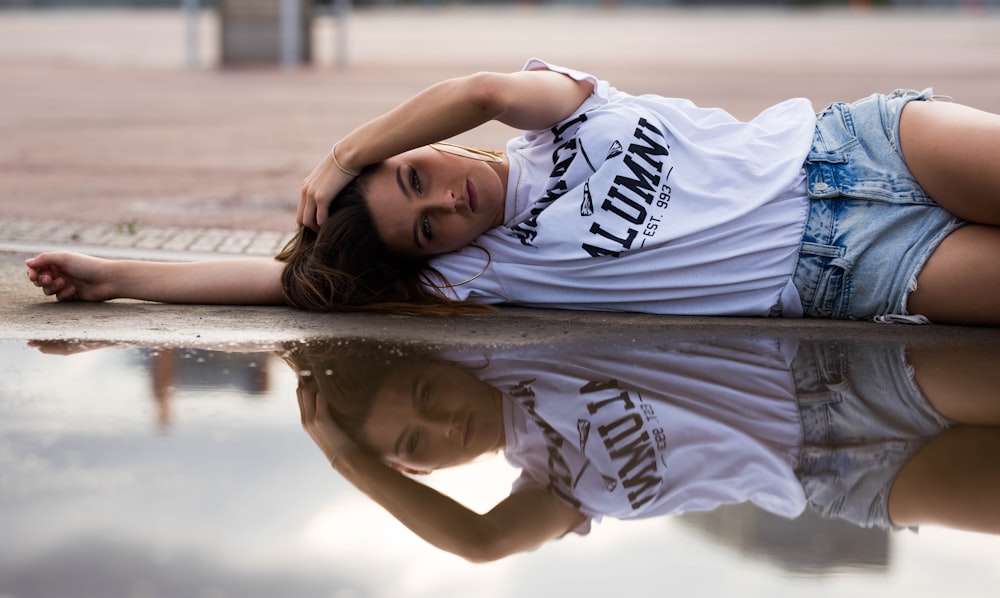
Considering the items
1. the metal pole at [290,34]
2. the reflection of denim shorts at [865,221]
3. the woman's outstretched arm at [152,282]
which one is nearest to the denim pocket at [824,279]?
the reflection of denim shorts at [865,221]

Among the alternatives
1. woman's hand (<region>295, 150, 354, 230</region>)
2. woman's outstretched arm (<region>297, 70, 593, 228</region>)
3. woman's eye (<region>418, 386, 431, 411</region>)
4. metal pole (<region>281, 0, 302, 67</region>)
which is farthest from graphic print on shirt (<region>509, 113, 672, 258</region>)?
metal pole (<region>281, 0, 302, 67</region>)

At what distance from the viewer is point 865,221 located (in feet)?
11.2

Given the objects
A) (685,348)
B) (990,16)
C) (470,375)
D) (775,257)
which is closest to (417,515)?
(470,375)

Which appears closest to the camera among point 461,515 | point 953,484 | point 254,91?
point 461,515

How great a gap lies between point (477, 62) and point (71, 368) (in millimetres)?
14001

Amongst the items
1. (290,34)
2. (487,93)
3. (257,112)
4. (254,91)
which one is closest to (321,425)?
(487,93)

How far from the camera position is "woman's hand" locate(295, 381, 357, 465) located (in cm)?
258

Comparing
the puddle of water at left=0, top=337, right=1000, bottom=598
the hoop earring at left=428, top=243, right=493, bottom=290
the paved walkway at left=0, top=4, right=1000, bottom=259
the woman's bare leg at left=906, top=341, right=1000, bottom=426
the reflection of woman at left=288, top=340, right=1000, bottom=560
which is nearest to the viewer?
the puddle of water at left=0, top=337, right=1000, bottom=598

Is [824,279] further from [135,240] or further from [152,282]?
[135,240]

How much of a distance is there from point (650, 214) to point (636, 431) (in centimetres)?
98

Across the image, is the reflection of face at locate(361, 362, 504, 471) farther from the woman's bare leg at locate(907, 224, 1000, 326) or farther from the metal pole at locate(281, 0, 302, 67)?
the metal pole at locate(281, 0, 302, 67)

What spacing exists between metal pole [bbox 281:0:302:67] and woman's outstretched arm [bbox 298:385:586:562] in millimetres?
14791

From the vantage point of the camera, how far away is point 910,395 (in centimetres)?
291

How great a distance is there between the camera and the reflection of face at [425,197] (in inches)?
134
